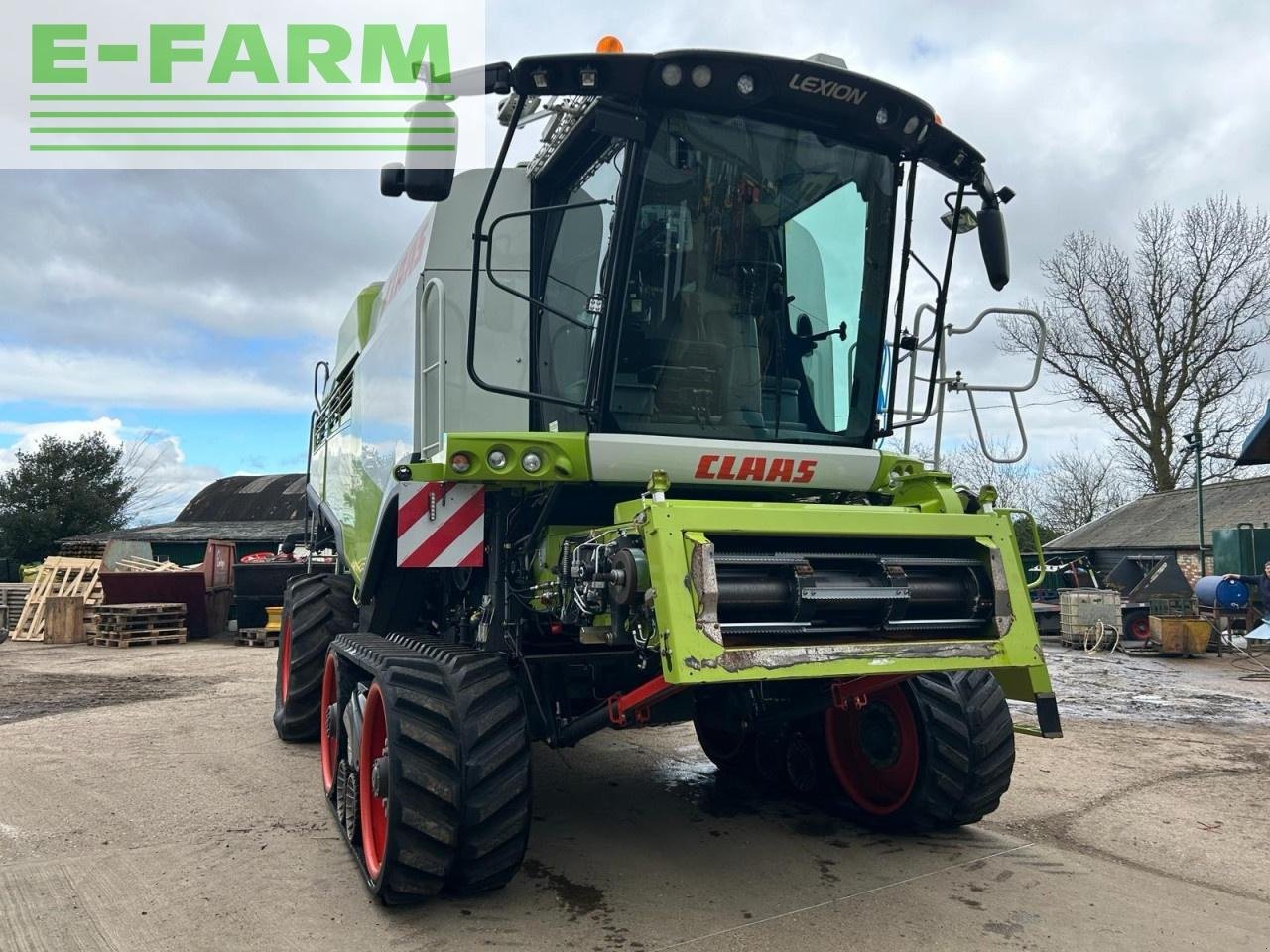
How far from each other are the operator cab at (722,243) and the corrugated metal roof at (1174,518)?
21.5 meters

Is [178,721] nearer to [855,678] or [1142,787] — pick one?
[855,678]

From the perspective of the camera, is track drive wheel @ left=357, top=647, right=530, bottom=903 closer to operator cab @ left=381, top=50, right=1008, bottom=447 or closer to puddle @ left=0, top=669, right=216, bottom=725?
operator cab @ left=381, top=50, right=1008, bottom=447

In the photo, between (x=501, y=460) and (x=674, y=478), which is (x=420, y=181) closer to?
(x=501, y=460)

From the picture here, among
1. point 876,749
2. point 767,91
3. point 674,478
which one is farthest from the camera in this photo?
point 876,749

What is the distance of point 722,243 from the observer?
4207mm

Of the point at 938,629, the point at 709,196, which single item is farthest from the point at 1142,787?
the point at 709,196

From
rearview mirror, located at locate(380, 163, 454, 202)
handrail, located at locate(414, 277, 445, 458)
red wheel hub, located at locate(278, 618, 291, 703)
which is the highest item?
rearview mirror, located at locate(380, 163, 454, 202)

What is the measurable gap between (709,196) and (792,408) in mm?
1000

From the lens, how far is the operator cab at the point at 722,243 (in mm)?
3955

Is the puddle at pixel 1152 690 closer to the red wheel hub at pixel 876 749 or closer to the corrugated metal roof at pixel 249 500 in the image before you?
the red wheel hub at pixel 876 749

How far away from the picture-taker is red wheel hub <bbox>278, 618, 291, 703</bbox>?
7070 millimetres

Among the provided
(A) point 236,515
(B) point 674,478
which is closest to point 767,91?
(B) point 674,478

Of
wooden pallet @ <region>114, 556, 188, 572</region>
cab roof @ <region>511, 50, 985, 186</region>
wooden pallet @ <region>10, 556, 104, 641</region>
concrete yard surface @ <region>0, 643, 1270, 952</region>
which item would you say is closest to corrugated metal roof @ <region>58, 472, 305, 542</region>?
wooden pallet @ <region>114, 556, 188, 572</region>

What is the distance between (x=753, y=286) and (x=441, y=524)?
5.59ft
